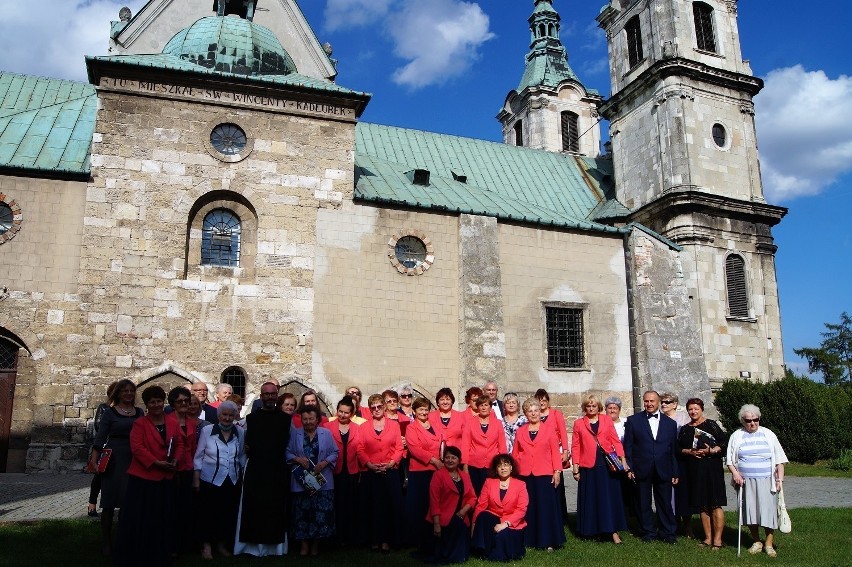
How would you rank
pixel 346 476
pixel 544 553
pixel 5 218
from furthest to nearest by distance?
pixel 5 218 < pixel 346 476 < pixel 544 553

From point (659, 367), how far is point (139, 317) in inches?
542

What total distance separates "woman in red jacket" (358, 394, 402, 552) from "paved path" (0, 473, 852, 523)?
4157mm

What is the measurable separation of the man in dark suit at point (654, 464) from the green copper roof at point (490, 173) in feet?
35.6

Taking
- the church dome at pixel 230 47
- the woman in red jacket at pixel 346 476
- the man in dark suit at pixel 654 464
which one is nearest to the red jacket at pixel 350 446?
the woman in red jacket at pixel 346 476

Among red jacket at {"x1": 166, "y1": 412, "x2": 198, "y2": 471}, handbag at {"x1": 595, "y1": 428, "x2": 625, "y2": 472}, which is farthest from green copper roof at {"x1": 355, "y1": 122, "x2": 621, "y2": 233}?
red jacket at {"x1": 166, "y1": 412, "x2": 198, "y2": 471}

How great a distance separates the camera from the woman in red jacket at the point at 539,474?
8.59 metres

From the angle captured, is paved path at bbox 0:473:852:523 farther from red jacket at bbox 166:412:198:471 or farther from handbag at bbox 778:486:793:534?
handbag at bbox 778:486:793:534

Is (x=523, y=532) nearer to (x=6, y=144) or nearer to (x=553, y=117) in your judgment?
(x=6, y=144)

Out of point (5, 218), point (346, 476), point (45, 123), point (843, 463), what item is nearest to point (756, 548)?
point (346, 476)

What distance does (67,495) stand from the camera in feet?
37.8

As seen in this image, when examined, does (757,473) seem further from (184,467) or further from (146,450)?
(146,450)

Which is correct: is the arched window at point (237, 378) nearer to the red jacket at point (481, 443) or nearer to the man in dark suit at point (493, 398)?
the man in dark suit at point (493, 398)

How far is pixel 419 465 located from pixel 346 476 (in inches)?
35.3

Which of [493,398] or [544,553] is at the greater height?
[493,398]
